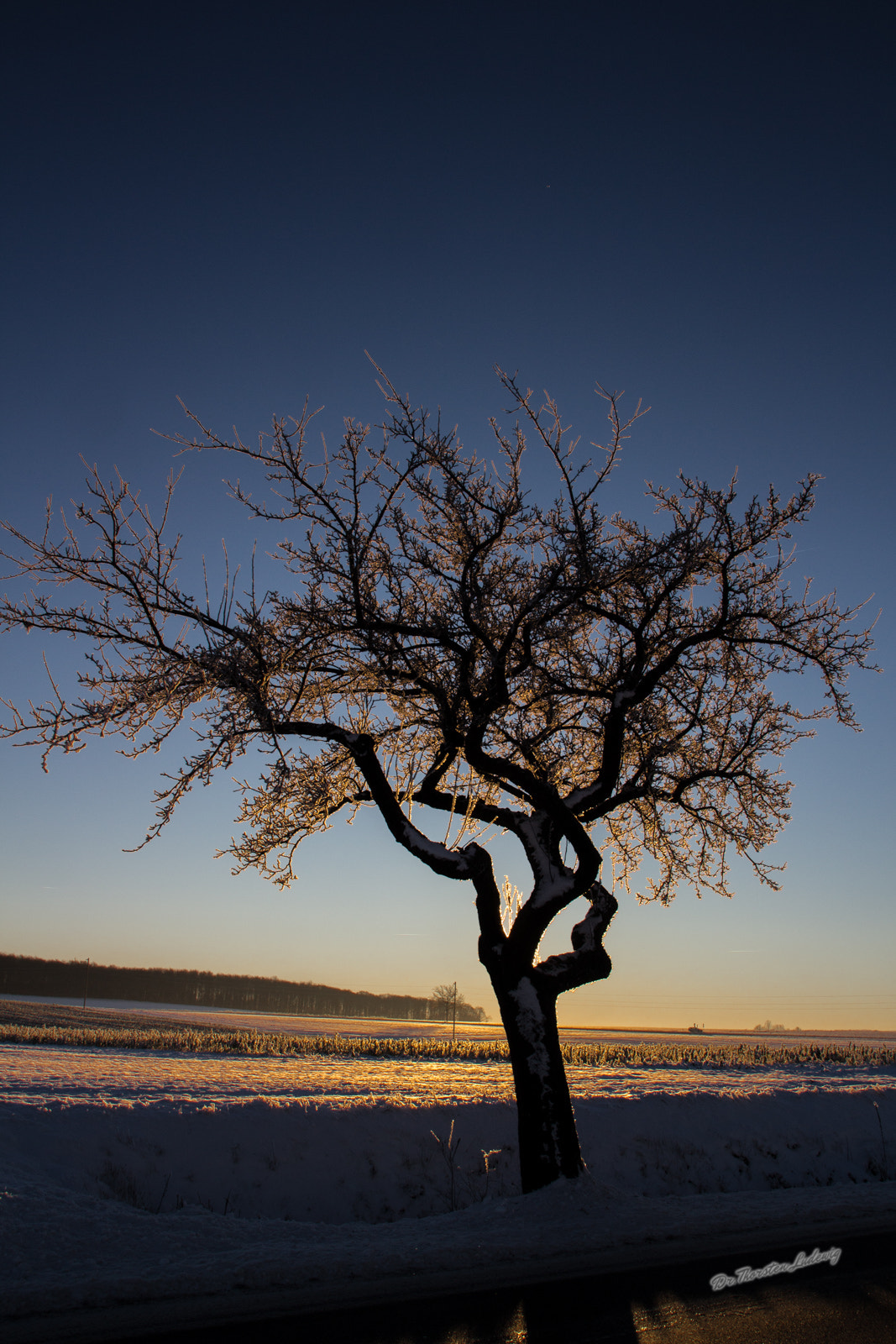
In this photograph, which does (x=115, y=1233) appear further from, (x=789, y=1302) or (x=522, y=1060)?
(x=789, y=1302)

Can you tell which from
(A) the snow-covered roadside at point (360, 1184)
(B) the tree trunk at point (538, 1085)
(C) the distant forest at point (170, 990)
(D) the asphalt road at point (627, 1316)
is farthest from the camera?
(C) the distant forest at point (170, 990)

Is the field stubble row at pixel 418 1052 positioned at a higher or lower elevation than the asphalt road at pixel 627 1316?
lower

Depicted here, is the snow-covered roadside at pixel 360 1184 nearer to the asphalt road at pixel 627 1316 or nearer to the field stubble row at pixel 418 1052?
the asphalt road at pixel 627 1316

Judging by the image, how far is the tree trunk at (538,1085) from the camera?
886 centimetres

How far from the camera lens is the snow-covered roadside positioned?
232 inches

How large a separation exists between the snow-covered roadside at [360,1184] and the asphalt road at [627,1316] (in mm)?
403

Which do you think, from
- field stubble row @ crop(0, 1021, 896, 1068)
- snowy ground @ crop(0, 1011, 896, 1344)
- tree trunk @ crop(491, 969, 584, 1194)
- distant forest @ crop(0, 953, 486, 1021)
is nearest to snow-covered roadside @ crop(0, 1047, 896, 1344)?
snowy ground @ crop(0, 1011, 896, 1344)

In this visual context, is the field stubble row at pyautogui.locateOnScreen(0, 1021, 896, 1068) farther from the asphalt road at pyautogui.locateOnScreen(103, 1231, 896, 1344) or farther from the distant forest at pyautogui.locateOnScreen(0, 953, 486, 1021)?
the distant forest at pyautogui.locateOnScreen(0, 953, 486, 1021)

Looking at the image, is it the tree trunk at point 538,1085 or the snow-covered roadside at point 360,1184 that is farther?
the tree trunk at point 538,1085

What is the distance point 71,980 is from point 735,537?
534ft

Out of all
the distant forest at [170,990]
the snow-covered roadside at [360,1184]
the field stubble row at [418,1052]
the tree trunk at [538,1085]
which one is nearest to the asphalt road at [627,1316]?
the snow-covered roadside at [360,1184]

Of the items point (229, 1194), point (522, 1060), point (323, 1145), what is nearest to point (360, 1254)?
point (522, 1060)

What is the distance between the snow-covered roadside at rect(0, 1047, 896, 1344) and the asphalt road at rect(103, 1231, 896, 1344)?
403 millimetres

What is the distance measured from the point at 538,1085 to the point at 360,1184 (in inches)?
132
